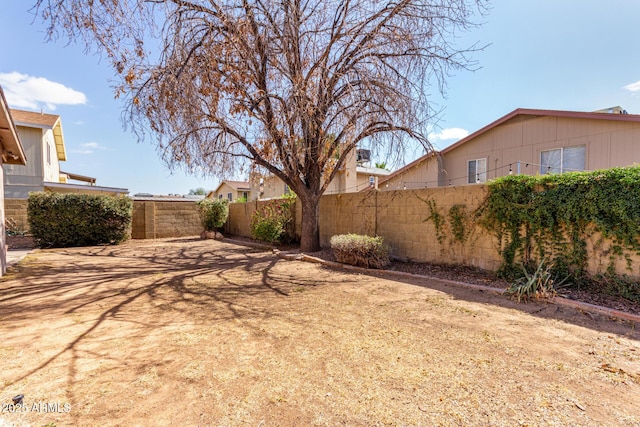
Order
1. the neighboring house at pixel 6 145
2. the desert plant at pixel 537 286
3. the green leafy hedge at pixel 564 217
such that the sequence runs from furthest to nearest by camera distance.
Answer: the neighboring house at pixel 6 145 < the desert plant at pixel 537 286 < the green leafy hedge at pixel 564 217

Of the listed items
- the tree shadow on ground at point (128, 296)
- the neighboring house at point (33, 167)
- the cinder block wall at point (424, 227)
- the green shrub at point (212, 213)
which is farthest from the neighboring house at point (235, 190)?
the tree shadow on ground at point (128, 296)

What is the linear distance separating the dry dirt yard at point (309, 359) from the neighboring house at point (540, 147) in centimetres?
598

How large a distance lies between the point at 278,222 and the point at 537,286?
8084mm

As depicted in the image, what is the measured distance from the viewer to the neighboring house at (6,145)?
18.3 ft

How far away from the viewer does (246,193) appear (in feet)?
90.4

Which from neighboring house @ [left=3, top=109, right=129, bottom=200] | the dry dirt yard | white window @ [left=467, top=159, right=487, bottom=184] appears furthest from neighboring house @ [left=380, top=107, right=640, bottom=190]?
neighboring house @ [left=3, top=109, right=129, bottom=200]

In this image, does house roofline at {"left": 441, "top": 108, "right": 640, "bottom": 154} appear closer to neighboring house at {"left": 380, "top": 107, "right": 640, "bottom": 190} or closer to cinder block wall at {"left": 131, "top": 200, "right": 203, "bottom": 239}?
neighboring house at {"left": 380, "top": 107, "right": 640, "bottom": 190}

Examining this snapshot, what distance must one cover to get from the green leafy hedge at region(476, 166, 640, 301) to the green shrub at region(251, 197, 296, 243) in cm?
690

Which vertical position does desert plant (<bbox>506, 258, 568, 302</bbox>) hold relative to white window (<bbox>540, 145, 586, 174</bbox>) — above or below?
below

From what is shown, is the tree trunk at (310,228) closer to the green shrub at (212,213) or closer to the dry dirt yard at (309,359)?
the dry dirt yard at (309,359)

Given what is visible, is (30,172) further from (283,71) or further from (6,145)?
(283,71)

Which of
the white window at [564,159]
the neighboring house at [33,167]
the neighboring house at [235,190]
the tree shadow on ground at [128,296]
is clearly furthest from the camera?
the neighboring house at [235,190]

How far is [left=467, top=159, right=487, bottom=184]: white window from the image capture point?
11266 mm

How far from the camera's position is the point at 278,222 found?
11.0 m
